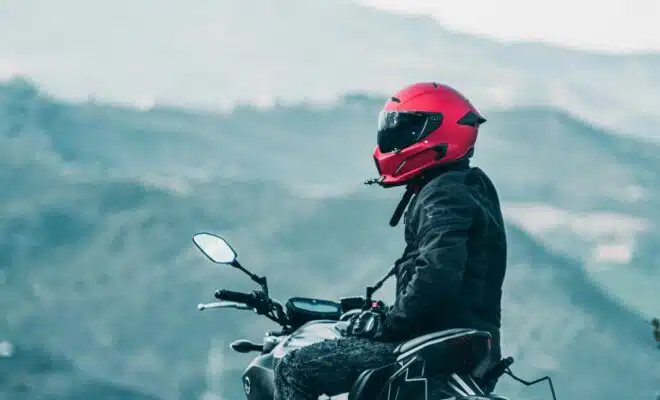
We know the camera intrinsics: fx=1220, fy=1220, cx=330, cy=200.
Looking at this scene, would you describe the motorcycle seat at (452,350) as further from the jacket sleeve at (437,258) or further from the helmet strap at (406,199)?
the helmet strap at (406,199)

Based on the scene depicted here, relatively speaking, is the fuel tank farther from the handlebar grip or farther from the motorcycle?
the handlebar grip

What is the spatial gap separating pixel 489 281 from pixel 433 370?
0.54 m

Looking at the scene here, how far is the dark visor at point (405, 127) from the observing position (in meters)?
6.29

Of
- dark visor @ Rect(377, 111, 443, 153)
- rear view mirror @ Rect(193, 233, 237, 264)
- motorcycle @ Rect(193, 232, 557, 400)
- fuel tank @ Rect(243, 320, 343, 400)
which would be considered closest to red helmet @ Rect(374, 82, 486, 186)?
dark visor @ Rect(377, 111, 443, 153)

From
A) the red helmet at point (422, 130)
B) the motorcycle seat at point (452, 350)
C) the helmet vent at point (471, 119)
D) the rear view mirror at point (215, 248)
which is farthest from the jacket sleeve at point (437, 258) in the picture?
the rear view mirror at point (215, 248)

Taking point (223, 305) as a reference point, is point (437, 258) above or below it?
above

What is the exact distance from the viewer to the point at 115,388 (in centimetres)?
8994

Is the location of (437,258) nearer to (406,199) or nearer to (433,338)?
(433,338)

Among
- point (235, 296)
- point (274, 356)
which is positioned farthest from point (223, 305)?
point (274, 356)

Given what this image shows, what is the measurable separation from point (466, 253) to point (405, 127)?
0.86 metres

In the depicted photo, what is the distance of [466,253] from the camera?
579 centimetres

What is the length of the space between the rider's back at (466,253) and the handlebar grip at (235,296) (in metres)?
1.25

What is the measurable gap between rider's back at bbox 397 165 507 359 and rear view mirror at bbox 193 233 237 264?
47.1 inches

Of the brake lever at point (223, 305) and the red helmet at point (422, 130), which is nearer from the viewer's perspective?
the red helmet at point (422, 130)
